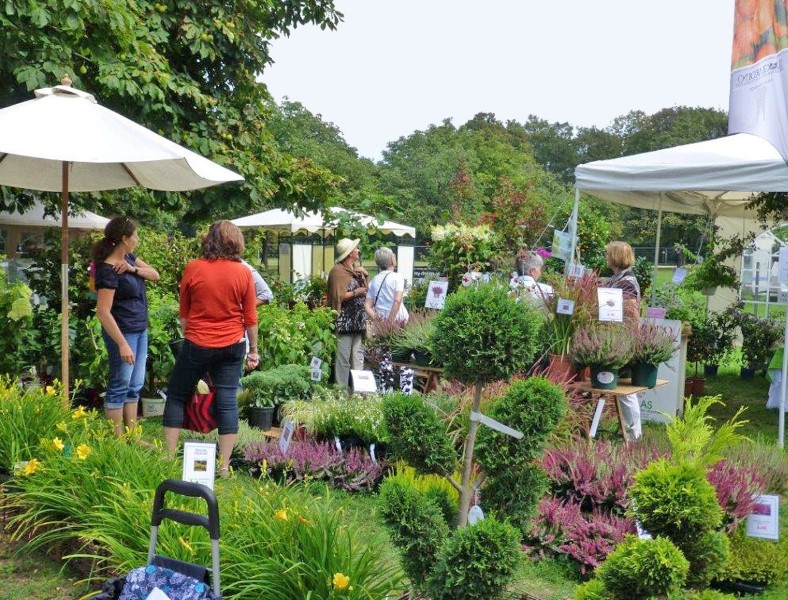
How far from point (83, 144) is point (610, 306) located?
3.72 metres

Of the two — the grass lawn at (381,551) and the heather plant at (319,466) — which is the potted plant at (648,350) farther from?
the heather plant at (319,466)

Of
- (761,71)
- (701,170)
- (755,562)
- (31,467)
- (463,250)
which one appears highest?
(761,71)

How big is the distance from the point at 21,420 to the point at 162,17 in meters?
6.66

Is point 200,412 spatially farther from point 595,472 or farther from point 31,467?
point 595,472

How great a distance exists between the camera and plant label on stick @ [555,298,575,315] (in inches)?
238

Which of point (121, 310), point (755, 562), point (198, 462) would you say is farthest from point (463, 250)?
point (198, 462)

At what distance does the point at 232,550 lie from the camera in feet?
9.85

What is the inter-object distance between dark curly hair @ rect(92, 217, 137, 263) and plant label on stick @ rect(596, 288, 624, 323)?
330 centimetres

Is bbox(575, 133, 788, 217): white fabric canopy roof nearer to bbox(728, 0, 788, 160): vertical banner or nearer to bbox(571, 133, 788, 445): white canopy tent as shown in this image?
bbox(571, 133, 788, 445): white canopy tent

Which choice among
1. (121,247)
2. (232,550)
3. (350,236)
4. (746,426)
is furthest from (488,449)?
(350,236)

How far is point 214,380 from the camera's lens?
499 cm

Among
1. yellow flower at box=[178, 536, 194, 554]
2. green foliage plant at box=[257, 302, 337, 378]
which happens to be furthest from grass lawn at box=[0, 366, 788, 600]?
green foliage plant at box=[257, 302, 337, 378]

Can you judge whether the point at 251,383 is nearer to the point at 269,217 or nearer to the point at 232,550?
the point at 232,550

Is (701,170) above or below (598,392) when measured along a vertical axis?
above
